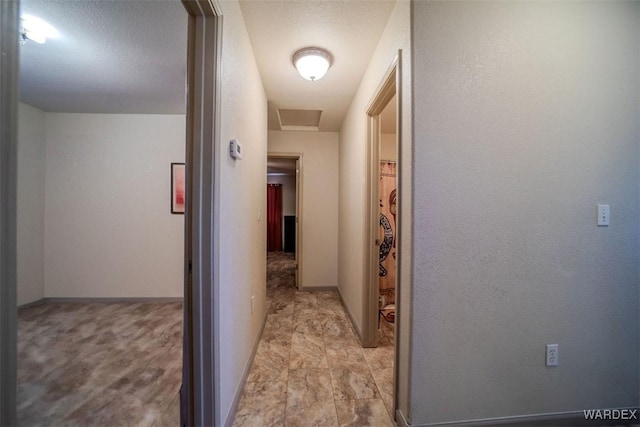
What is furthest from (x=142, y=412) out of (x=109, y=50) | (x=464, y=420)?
(x=109, y=50)

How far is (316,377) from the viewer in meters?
1.71

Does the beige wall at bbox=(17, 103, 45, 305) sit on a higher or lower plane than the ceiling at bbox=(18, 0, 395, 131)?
lower

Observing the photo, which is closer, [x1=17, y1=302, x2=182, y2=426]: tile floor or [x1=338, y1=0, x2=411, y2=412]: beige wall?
[x1=338, y1=0, x2=411, y2=412]: beige wall

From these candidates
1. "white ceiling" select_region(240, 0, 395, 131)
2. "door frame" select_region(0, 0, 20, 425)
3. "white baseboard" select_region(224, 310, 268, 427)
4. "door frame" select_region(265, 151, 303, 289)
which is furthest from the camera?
"door frame" select_region(265, 151, 303, 289)

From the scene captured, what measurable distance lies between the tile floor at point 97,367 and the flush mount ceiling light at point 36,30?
5.65ft

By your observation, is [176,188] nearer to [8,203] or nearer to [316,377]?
[316,377]

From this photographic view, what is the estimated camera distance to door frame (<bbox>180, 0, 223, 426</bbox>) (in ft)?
3.51

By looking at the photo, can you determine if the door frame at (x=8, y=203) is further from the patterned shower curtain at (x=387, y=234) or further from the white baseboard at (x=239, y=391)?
the patterned shower curtain at (x=387, y=234)

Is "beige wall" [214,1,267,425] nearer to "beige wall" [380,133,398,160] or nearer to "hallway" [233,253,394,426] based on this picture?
"hallway" [233,253,394,426]

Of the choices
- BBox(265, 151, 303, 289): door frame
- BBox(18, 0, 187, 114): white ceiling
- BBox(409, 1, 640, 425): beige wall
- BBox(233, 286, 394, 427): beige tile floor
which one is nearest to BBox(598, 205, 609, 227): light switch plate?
BBox(409, 1, 640, 425): beige wall

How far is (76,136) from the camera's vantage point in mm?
2416

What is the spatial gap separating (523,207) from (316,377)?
5.50 feet

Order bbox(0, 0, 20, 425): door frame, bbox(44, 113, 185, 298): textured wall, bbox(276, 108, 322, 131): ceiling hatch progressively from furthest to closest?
1. bbox(276, 108, 322, 131): ceiling hatch
2. bbox(44, 113, 185, 298): textured wall
3. bbox(0, 0, 20, 425): door frame

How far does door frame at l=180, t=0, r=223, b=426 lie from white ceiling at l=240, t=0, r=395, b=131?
0.56 meters
